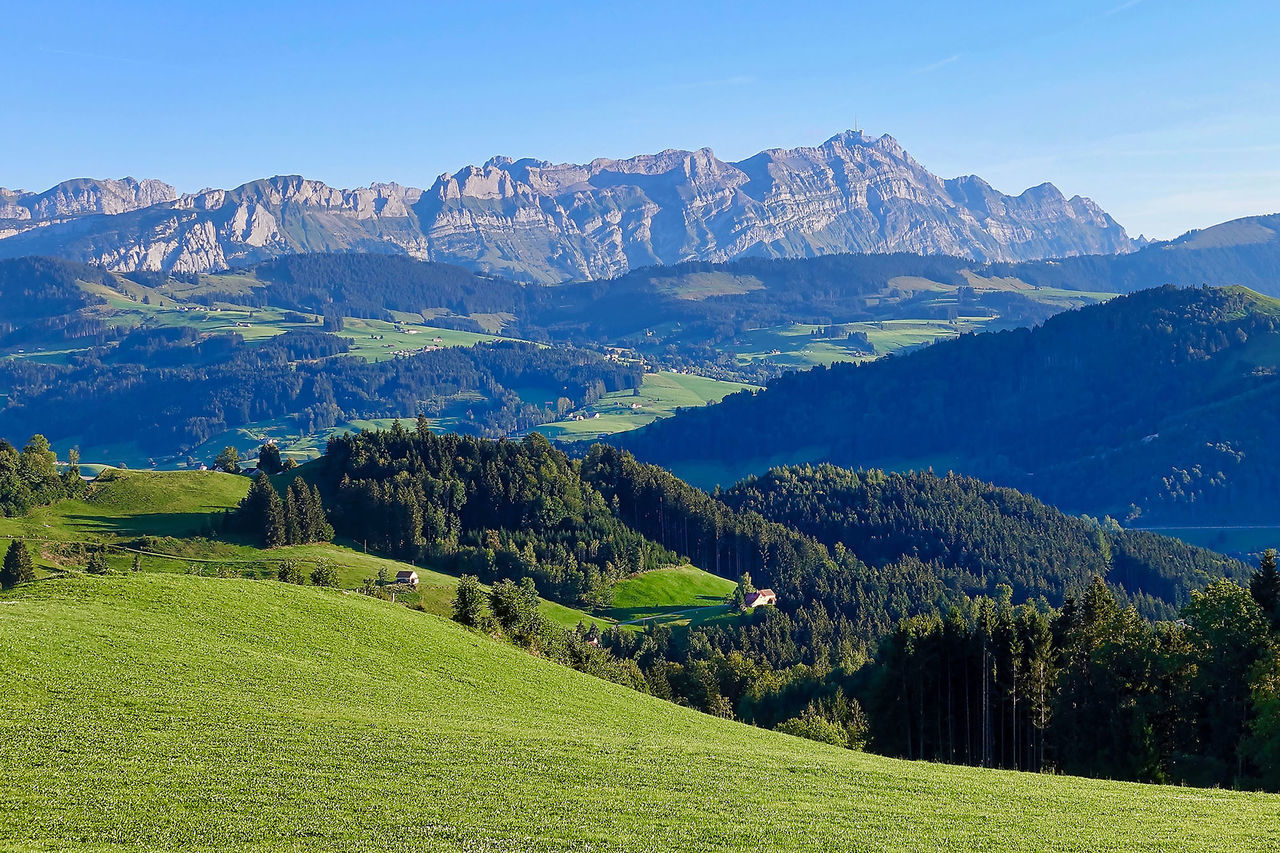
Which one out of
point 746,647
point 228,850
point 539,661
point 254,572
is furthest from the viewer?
point 746,647

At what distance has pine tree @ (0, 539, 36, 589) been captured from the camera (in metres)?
132

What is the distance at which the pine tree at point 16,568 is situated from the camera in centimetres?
13212

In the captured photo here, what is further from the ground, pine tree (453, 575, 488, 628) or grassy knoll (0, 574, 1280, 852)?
grassy knoll (0, 574, 1280, 852)

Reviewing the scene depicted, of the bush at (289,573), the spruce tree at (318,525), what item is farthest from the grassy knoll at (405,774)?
the spruce tree at (318,525)

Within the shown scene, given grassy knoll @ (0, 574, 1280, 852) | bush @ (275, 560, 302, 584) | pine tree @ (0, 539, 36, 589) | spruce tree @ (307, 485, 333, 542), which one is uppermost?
grassy knoll @ (0, 574, 1280, 852)

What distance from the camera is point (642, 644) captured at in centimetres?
17325

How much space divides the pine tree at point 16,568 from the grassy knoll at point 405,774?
63.2m

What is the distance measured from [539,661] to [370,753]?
3803 cm

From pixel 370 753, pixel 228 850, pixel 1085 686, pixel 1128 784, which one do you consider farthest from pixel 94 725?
pixel 1085 686

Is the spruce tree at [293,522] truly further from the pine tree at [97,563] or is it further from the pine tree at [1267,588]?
the pine tree at [1267,588]

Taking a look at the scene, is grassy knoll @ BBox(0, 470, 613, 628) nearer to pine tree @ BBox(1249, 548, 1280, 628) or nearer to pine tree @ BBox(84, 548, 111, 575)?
pine tree @ BBox(84, 548, 111, 575)

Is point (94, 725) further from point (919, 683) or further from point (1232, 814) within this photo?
point (919, 683)

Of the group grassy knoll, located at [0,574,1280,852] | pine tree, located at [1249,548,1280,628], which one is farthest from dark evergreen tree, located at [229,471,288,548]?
pine tree, located at [1249,548,1280,628]

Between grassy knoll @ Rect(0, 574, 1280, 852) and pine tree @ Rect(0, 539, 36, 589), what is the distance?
63.2 m
